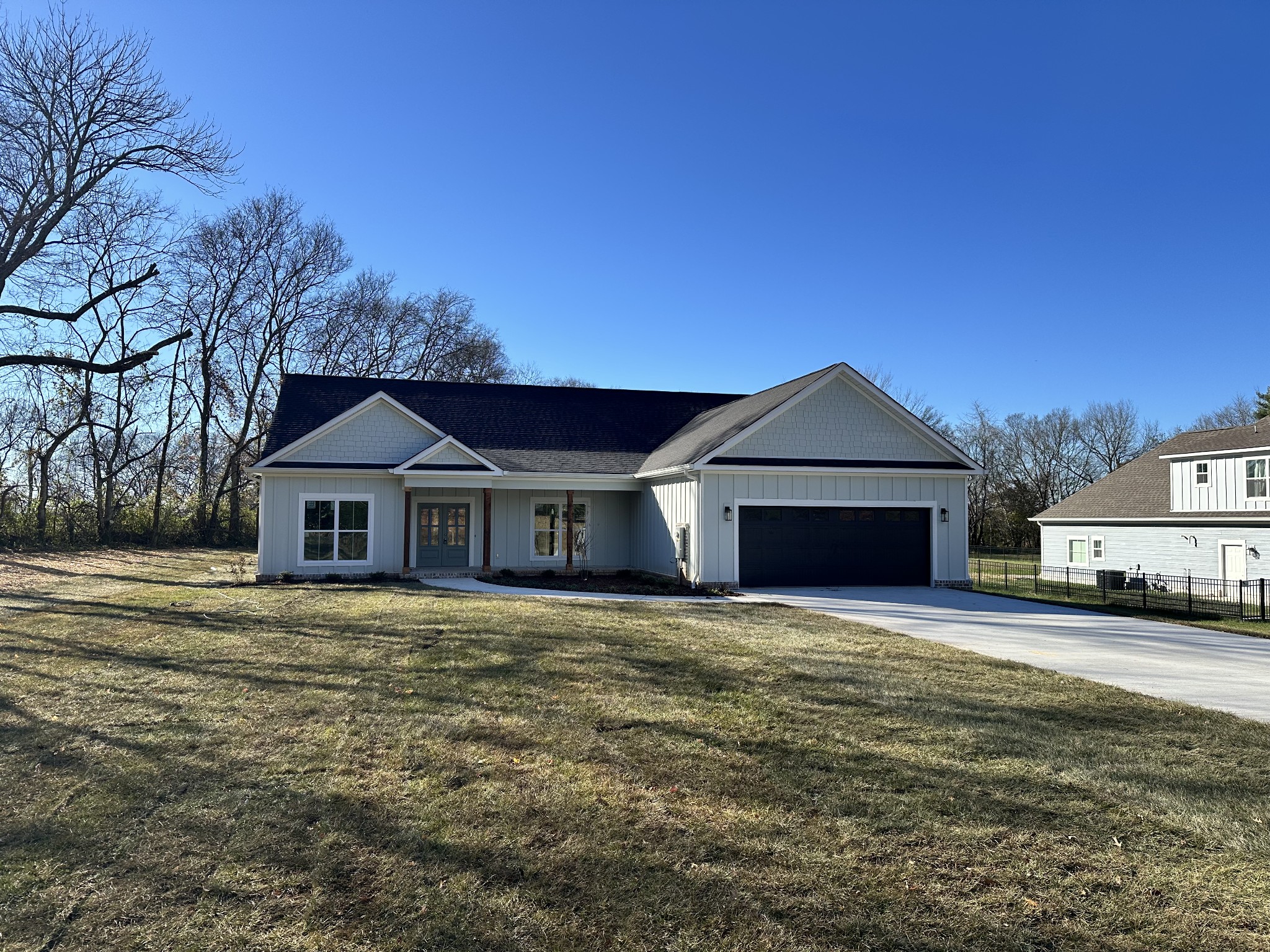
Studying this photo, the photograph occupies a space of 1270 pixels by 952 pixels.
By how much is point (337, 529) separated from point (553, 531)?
5434 mm

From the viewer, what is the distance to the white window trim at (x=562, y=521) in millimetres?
21250

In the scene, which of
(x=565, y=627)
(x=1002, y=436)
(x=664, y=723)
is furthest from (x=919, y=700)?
(x=1002, y=436)

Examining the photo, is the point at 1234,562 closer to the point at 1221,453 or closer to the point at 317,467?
the point at 1221,453

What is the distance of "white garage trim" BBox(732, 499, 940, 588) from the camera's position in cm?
1789

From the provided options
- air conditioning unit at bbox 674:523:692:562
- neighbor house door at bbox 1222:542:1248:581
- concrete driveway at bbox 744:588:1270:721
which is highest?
air conditioning unit at bbox 674:523:692:562

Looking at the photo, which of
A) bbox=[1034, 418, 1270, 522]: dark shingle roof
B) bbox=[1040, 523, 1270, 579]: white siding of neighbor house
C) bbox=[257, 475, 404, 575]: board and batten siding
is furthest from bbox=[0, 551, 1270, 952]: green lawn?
bbox=[1034, 418, 1270, 522]: dark shingle roof

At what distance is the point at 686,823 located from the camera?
174 inches

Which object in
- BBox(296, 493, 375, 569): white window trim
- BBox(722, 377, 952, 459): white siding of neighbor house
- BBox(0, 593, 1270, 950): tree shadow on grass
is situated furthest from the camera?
BBox(296, 493, 375, 569): white window trim

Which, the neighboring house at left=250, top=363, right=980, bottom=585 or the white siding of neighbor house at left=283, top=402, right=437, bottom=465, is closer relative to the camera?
the neighboring house at left=250, top=363, right=980, bottom=585

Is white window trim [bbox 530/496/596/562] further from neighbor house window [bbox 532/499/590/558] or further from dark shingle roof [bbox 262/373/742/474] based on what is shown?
dark shingle roof [bbox 262/373/742/474]

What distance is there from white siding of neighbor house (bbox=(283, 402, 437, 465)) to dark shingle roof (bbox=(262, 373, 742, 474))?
784mm

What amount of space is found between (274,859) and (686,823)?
2.10 meters

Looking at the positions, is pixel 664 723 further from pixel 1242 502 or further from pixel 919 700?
pixel 1242 502

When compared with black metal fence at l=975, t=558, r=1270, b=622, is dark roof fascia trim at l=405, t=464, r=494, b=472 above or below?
above
